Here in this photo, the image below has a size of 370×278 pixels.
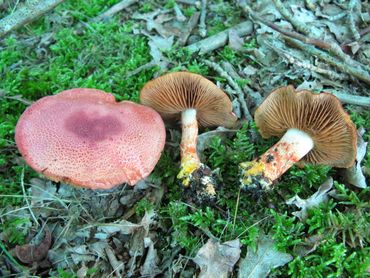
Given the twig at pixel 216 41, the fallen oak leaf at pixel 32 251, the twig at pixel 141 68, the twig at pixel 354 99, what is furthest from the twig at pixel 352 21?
the fallen oak leaf at pixel 32 251

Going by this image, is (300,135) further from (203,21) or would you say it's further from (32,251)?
(32,251)

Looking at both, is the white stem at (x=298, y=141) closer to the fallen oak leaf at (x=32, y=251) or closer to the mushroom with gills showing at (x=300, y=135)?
the mushroom with gills showing at (x=300, y=135)

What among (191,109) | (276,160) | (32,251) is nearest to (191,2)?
(191,109)

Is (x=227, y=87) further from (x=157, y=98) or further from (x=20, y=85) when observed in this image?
(x=20, y=85)

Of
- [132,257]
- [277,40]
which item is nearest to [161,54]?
[277,40]

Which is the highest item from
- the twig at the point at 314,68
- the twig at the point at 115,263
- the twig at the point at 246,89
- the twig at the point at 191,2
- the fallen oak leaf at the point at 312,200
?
the twig at the point at 191,2
